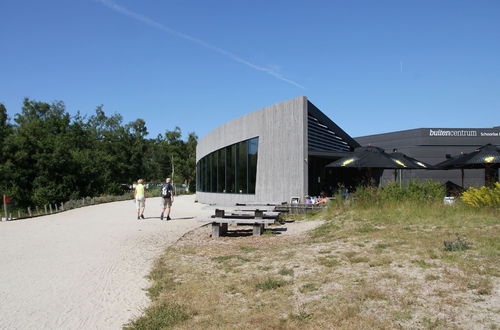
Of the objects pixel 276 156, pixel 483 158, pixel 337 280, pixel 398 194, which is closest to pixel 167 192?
pixel 276 156

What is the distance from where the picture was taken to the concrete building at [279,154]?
54.4 ft

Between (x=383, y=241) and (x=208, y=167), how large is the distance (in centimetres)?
2132

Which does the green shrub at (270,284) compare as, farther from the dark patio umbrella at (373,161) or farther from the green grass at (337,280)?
the dark patio umbrella at (373,161)

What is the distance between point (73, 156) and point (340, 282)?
38.5 meters

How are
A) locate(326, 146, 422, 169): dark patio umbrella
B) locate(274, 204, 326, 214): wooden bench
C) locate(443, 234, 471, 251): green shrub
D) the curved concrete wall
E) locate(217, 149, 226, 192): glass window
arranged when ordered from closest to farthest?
locate(443, 234, 471, 251): green shrub
locate(274, 204, 326, 214): wooden bench
locate(326, 146, 422, 169): dark patio umbrella
the curved concrete wall
locate(217, 149, 226, 192): glass window

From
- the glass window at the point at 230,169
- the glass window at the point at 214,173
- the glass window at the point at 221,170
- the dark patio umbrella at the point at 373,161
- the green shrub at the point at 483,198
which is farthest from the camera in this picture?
the glass window at the point at 214,173

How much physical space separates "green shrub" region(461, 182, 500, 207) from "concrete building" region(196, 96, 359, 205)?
21.4 feet

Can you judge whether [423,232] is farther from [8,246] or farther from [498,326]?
[8,246]

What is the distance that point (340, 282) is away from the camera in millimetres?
5066

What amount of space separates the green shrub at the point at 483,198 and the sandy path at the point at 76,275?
8.01m

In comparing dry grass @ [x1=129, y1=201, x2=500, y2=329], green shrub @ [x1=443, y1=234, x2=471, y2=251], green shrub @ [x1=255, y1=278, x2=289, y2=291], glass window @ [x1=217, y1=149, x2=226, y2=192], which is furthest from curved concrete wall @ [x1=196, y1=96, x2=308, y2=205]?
green shrub @ [x1=255, y1=278, x2=289, y2=291]

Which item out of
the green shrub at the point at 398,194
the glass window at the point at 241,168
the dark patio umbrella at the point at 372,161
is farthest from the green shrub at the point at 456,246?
the glass window at the point at 241,168

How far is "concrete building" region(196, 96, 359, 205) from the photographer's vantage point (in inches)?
653

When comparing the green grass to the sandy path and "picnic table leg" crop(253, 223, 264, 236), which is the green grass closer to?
the sandy path
